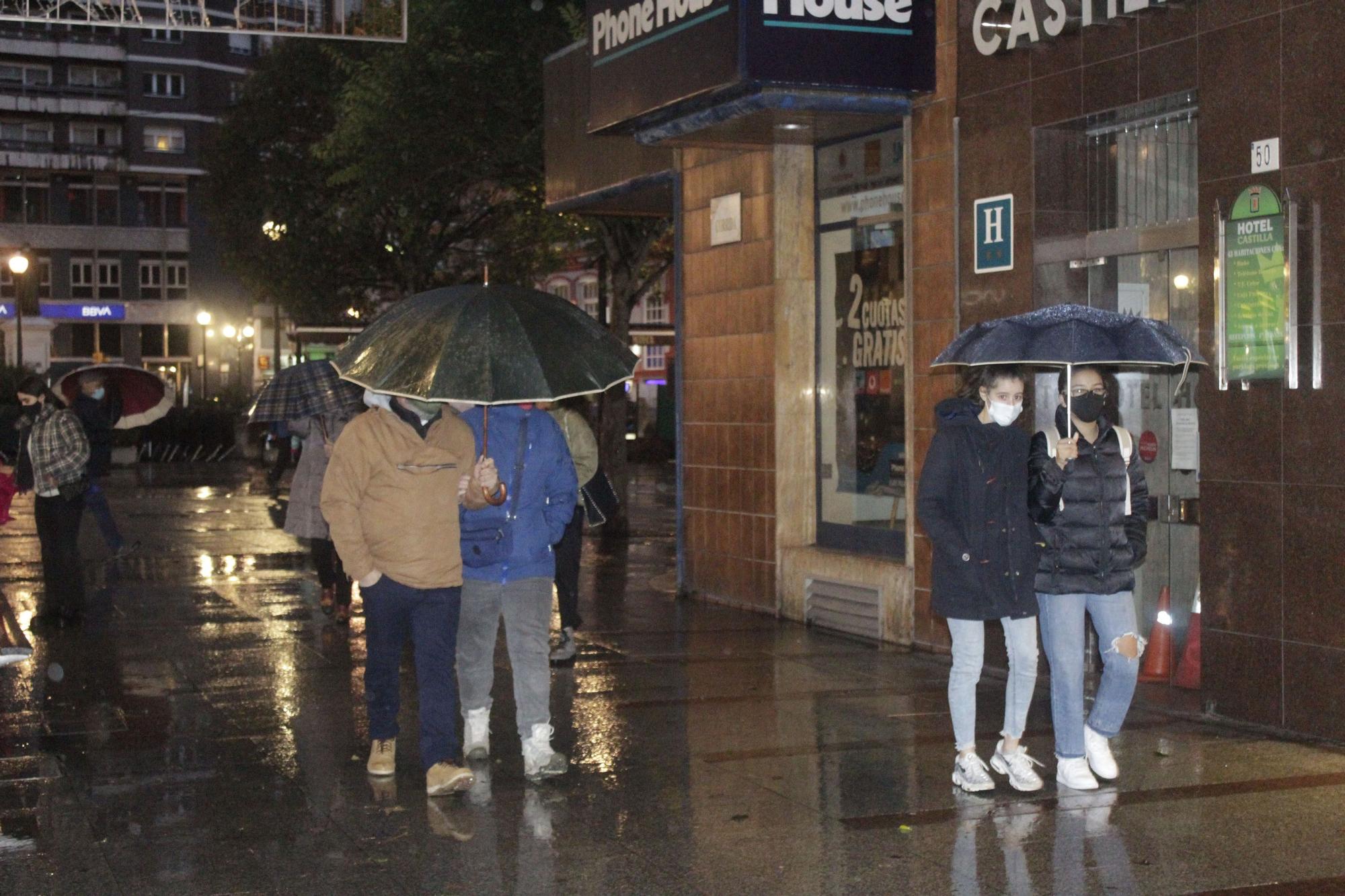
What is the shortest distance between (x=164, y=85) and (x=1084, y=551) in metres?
68.2

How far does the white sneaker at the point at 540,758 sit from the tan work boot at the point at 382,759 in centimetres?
57

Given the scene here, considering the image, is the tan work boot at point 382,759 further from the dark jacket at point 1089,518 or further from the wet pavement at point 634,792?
the dark jacket at point 1089,518

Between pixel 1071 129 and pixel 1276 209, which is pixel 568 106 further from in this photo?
pixel 1276 209

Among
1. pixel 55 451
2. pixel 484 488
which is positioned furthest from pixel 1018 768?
pixel 55 451

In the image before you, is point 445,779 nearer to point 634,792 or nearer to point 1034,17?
point 634,792

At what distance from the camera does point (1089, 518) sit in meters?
6.56

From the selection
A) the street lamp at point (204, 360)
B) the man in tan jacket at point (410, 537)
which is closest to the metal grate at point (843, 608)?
the man in tan jacket at point (410, 537)

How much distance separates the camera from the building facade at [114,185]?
68.2 metres

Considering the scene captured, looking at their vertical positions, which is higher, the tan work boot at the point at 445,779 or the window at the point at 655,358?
the window at the point at 655,358

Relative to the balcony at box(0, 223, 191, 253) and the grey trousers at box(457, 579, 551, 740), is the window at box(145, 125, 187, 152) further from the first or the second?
the grey trousers at box(457, 579, 551, 740)

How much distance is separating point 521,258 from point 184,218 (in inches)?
1493

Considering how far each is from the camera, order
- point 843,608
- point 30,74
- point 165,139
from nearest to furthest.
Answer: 1. point 843,608
2. point 30,74
3. point 165,139

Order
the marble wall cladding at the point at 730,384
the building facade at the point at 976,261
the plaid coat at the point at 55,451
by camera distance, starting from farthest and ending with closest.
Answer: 1. the marble wall cladding at the point at 730,384
2. the plaid coat at the point at 55,451
3. the building facade at the point at 976,261

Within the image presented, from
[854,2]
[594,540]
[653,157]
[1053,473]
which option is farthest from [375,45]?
[1053,473]
